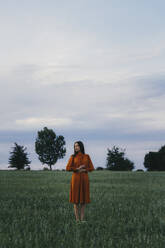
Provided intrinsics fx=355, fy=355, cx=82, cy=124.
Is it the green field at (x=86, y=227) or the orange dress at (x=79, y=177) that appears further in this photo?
the orange dress at (x=79, y=177)

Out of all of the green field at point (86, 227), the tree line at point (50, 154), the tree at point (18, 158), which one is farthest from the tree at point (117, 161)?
the green field at point (86, 227)

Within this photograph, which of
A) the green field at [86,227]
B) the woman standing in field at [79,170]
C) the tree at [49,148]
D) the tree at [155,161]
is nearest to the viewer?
the green field at [86,227]

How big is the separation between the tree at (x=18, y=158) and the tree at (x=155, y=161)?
31.2 meters

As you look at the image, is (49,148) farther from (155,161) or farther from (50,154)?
(155,161)

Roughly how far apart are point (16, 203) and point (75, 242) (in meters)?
7.52

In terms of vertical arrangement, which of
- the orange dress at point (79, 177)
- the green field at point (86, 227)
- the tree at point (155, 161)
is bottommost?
the green field at point (86, 227)

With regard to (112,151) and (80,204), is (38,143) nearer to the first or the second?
(112,151)

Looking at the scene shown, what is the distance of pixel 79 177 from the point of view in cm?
995

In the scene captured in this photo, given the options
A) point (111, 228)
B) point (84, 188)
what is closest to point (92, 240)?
point (111, 228)

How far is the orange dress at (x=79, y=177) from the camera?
388 inches

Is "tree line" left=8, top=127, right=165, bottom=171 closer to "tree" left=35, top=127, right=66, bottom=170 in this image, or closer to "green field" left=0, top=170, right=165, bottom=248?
"tree" left=35, top=127, right=66, bottom=170

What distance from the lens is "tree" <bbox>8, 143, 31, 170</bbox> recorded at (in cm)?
9425

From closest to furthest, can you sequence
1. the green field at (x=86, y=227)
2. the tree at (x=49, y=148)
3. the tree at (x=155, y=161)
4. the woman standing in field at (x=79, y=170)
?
the green field at (x=86, y=227)
the woman standing in field at (x=79, y=170)
the tree at (x=155, y=161)
the tree at (x=49, y=148)

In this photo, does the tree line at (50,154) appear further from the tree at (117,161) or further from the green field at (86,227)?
the green field at (86,227)
